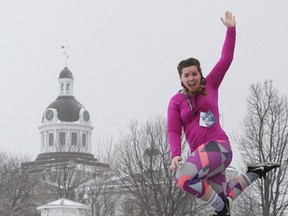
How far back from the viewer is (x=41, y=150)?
407 ft

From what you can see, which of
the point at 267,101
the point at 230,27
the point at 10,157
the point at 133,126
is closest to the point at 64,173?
the point at 10,157

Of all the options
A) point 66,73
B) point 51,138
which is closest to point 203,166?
point 51,138

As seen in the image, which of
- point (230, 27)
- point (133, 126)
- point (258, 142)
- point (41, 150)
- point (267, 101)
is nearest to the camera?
point (230, 27)

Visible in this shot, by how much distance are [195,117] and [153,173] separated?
3445cm

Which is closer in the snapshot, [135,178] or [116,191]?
[135,178]

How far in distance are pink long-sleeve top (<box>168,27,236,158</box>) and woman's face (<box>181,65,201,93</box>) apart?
0.27ft

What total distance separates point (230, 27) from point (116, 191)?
7031 cm

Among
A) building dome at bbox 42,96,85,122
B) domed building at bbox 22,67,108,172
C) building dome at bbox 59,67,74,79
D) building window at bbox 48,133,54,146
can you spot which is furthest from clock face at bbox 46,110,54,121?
building dome at bbox 59,67,74,79

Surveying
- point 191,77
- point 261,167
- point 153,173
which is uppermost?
point 153,173

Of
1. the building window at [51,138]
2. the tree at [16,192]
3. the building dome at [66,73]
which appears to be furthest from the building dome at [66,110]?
the tree at [16,192]

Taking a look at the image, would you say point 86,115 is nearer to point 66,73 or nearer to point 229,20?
point 66,73

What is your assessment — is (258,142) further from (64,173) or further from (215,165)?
(64,173)

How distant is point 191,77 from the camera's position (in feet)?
20.0

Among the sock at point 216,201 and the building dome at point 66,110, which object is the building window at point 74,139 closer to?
the building dome at point 66,110
